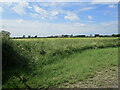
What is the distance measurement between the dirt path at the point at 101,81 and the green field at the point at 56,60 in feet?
0.53

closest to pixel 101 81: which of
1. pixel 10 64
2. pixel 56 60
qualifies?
pixel 10 64

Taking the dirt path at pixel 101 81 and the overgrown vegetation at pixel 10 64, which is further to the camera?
the overgrown vegetation at pixel 10 64

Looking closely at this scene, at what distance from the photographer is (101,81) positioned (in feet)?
13.6

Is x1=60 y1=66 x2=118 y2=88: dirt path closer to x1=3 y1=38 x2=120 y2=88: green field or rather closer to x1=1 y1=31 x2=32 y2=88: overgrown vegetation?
x1=3 y1=38 x2=120 y2=88: green field

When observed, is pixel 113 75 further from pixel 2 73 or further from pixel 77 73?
pixel 2 73

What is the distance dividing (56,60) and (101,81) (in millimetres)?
3128

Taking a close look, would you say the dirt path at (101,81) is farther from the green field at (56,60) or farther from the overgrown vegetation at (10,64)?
the overgrown vegetation at (10,64)

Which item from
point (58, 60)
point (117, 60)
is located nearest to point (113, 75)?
point (117, 60)

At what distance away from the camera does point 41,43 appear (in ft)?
27.1

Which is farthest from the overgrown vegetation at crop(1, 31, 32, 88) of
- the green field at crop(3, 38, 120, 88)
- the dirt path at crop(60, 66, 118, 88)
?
the dirt path at crop(60, 66, 118, 88)

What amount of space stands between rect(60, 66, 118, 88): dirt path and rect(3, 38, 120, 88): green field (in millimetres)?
161

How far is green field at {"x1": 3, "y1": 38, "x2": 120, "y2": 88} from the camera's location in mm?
4555

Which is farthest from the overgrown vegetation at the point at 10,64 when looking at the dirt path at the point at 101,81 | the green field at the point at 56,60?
the dirt path at the point at 101,81

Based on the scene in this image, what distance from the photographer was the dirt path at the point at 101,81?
388 cm
